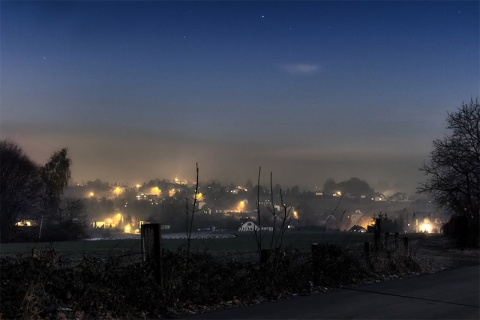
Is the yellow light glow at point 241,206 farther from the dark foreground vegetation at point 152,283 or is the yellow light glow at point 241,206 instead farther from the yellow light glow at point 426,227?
the yellow light glow at point 426,227

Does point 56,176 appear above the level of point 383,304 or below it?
above

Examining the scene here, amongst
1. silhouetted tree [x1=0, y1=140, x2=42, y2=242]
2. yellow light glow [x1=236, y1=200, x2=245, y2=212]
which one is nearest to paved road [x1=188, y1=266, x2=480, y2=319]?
silhouetted tree [x1=0, y1=140, x2=42, y2=242]

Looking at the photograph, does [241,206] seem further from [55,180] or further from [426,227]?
[426,227]

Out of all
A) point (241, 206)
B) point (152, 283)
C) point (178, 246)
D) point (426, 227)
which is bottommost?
point (152, 283)

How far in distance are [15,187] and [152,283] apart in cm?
5304

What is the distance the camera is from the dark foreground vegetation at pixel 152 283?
9047 millimetres

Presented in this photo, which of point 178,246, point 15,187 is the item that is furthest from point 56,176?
point 178,246

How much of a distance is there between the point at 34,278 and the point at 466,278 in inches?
478

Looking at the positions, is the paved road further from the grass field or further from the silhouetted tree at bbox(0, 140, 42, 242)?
the silhouetted tree at bbox(0, 140, 42, 242)

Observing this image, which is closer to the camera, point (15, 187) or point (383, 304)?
point (383, 304)

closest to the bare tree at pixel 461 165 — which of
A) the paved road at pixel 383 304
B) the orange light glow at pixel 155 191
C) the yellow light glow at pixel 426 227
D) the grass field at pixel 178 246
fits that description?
the grass field at pixel 178 246

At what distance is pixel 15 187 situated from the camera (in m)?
58.3

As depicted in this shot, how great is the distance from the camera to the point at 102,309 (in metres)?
9.41

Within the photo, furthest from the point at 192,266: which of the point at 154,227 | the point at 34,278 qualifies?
the point at 34,278
